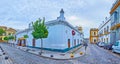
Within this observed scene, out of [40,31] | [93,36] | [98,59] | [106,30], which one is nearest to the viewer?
[98,59]

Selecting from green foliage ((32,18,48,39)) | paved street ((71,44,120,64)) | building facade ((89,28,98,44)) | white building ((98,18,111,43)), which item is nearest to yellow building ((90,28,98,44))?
building facade ((89,28,98,44))

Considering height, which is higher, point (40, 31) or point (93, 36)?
point (40, 31)

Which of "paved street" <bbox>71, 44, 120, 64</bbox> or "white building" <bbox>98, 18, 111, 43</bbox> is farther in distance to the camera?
"white building" <bbox>98, 18, 111, 43</bbox>

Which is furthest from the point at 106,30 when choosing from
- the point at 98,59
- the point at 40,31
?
the point at 98,59

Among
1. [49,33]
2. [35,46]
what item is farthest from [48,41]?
[35,46]

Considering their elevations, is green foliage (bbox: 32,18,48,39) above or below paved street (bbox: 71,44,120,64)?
above

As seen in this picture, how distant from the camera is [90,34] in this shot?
8644 centimetres

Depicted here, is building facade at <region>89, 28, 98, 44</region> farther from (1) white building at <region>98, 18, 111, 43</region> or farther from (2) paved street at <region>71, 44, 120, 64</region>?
(2) paved street at <region>71, 44, 120, 64</region>

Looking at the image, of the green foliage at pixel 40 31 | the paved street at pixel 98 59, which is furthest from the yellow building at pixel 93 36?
the paved street at pixel 98 59

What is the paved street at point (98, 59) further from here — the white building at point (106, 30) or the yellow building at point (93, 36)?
the yellow building at point (93, 36)

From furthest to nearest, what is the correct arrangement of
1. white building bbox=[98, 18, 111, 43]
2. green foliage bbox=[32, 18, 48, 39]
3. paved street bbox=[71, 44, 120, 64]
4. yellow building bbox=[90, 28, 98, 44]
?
yellow building bbox=[90, 28, 98, 44]
white building bbox=[98, 18, 111, 43]
green foliage bbox=[32, 18, 48, 39]
paved street bbox=[71, 44, 120, 64]

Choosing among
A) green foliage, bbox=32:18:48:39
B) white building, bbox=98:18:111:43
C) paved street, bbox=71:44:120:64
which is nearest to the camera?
paved street, bbox=71:44:120:64

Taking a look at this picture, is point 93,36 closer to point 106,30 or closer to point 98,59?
point 106,30

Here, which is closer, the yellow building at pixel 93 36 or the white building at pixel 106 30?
the white building at pixel 106 30
